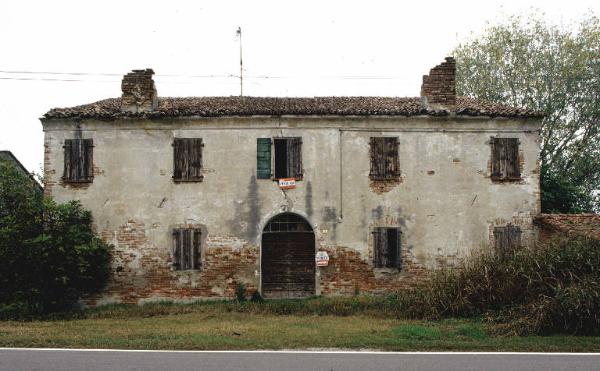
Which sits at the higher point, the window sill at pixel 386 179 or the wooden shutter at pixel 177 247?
the window sill at pixel 386 179

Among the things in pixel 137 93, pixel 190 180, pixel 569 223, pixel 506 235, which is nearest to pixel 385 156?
pixel 506 235

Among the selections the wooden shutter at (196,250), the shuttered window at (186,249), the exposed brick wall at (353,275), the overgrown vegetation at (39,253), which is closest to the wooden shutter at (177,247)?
the shuttered window at (186,249)

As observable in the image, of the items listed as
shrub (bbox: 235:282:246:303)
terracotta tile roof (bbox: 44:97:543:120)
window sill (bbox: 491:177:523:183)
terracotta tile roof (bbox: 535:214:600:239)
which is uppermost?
terracotta tile roof (bbox: 44:97:543:120)

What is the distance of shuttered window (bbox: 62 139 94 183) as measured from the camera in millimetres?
18297

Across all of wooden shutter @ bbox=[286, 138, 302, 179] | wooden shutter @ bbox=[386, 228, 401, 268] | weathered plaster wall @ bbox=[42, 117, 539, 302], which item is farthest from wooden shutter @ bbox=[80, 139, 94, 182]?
wooden shutter @ bbox=[386, 228, 401, 268]

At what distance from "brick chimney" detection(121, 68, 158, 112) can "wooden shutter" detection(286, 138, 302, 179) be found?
4722 millimetres

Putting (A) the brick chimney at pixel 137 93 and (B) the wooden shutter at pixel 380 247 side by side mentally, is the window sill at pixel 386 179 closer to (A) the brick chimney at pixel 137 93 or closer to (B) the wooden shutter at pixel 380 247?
(B) the wooden shutter at pixel 380 247

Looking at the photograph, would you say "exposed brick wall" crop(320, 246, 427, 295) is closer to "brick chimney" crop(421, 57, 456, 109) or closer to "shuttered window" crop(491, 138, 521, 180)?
"shuttered window" crop(491, 138, 521, 180)

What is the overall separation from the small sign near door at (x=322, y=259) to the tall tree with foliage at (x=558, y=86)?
13055 mm

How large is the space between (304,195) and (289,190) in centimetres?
51

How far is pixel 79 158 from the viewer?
1833 centimetres

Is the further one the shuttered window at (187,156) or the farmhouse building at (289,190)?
the shuttered window at (187,156)

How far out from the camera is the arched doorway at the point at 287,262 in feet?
59.8

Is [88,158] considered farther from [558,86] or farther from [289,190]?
[558,86]
